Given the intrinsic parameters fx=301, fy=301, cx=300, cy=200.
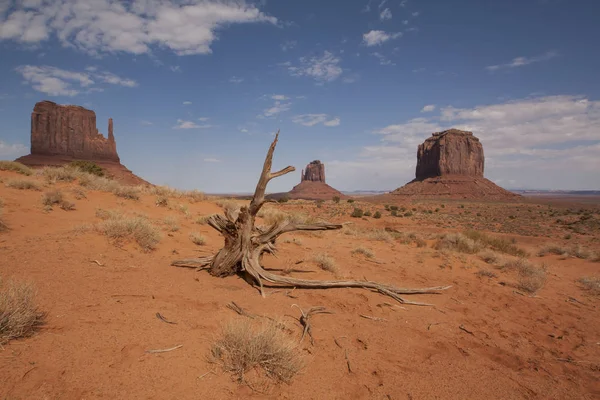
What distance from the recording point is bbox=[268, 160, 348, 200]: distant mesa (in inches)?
4453

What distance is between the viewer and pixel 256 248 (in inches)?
238

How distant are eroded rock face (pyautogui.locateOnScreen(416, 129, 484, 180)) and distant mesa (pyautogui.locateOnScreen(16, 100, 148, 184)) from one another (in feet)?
300

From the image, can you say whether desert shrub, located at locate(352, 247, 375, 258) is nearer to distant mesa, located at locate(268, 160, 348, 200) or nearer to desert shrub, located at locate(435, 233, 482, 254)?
desert shrub, located at locate(435, 233, 482, 254)

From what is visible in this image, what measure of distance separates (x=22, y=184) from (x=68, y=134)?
258 ft

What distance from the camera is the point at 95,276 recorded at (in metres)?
4.96

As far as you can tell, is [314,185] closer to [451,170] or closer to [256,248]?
[451,170]

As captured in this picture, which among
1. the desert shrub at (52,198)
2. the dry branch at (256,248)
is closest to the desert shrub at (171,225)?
the desert shrub at (52,198)

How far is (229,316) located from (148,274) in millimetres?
2224

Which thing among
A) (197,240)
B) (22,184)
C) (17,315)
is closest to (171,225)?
(197,240)

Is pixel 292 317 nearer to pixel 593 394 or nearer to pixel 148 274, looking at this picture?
pixel 148 274

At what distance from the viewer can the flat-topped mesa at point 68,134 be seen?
7025 centimetres

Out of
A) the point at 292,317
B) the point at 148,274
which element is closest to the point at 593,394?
the point at 292,317

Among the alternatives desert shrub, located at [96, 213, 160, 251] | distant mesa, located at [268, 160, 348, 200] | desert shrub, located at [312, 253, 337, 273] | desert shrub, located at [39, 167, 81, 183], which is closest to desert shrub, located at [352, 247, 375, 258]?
desert shrub, located at [312, 253, 337, 273]

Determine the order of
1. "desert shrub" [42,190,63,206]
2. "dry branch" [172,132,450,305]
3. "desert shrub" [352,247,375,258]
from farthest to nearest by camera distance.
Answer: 1. "desert shrub" [42,190,63,206]
2. "desert shrub" [352,247,375,258]
3. "dry branch" [172,132,450,305]
